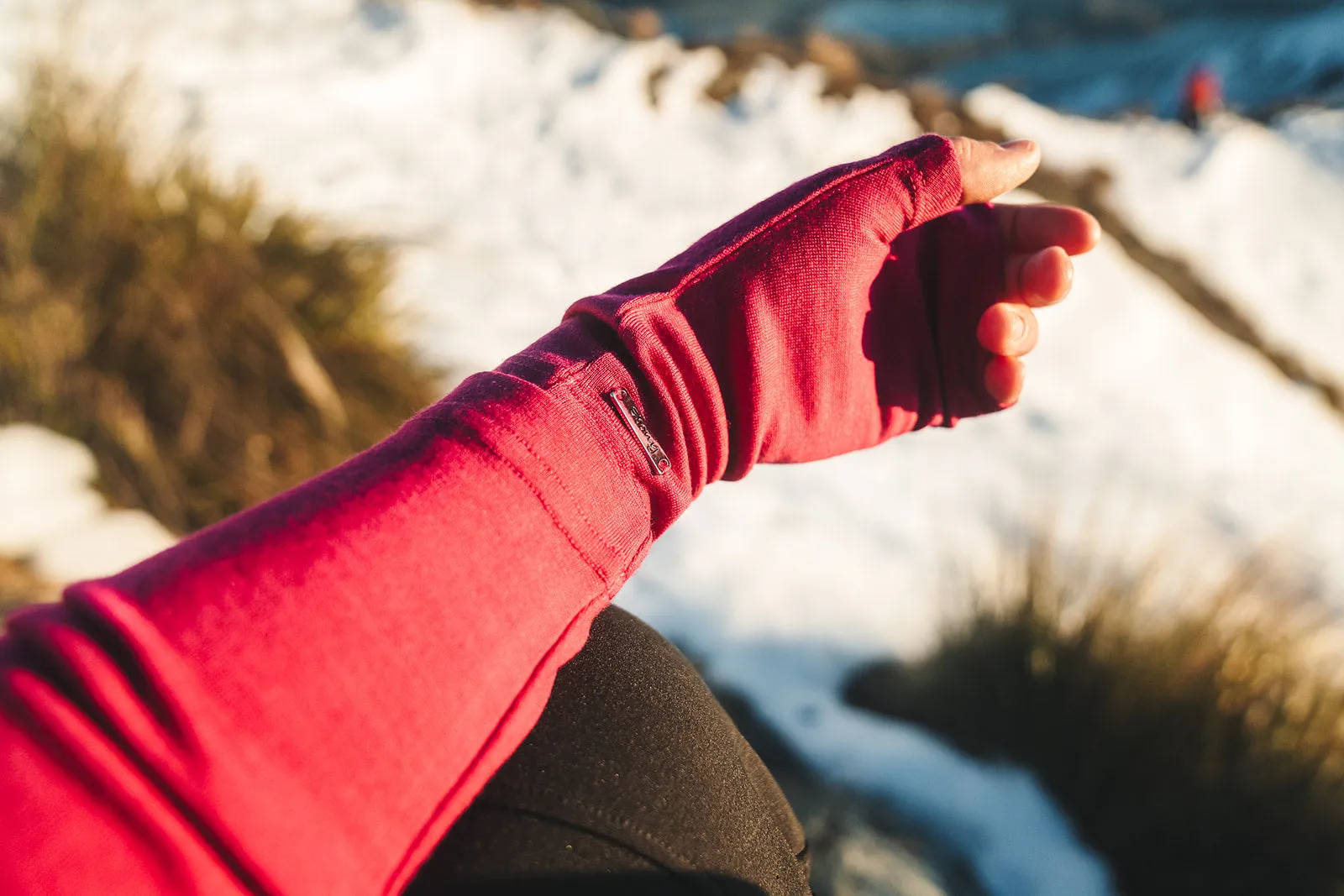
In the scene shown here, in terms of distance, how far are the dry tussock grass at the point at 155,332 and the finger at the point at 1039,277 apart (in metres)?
1.55

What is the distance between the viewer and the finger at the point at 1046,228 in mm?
1077

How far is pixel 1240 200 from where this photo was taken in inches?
187

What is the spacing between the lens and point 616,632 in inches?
36.4

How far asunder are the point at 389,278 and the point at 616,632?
174 cm

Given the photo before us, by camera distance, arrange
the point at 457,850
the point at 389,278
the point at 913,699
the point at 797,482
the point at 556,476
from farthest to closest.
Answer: the point at 797,482
the point at 389,278
the point at 913,699
the point at 556,476
the point at 457,850

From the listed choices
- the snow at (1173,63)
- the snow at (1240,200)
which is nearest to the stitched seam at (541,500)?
the snow at (1240,200)

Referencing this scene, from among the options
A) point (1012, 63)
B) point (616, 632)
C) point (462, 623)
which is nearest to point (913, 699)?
point (616, 632)

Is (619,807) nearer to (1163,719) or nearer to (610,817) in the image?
(610,817)

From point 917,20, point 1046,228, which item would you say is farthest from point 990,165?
point 917,20

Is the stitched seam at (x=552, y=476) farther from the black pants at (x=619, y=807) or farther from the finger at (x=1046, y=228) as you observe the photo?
the finger at (x=1046, y=228)

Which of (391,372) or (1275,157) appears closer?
(391,372)

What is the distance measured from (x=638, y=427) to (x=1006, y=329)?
51cm

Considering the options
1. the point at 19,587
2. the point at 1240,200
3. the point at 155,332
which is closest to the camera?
the point at 19,587

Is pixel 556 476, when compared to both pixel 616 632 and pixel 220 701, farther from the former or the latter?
pixel 220 701
